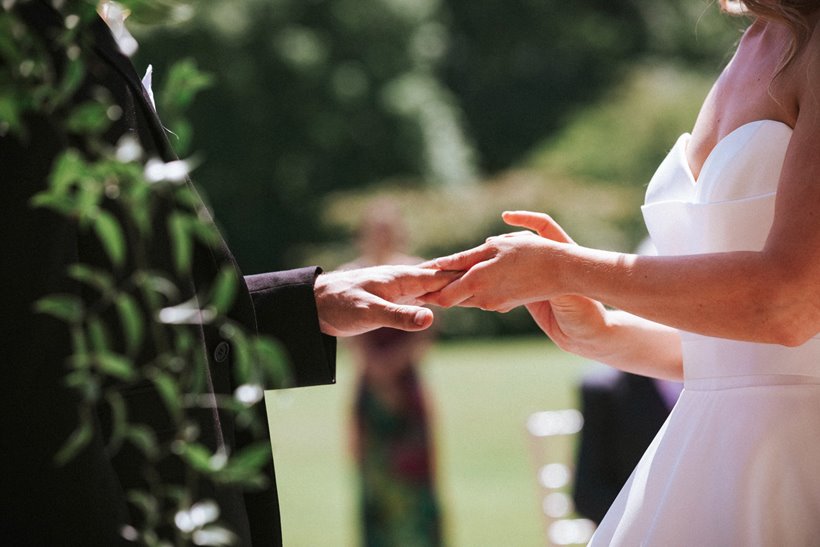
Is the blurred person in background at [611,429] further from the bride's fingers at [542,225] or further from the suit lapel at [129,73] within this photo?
the suit lapel at [129,73]

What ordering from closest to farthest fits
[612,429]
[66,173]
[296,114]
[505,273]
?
[66,173] < [505,273] < [612,429] < [296,114]

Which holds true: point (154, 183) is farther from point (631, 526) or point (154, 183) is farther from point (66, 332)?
point (631, 526)

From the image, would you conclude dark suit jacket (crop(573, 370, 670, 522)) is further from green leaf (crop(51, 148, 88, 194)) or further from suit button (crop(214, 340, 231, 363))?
green leaf (crop(51, 148, 88, 194))

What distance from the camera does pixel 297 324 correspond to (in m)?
2.39

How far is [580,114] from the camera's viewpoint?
34.2 m

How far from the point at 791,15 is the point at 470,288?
31.8 inches

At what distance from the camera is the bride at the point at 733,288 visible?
1.96 m

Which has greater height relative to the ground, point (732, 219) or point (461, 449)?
point (732, 219)

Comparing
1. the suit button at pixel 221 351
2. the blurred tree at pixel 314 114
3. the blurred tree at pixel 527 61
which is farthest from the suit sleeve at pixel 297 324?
the blurred tree at pixel 527 61

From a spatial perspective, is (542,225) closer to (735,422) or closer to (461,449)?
(735,422)

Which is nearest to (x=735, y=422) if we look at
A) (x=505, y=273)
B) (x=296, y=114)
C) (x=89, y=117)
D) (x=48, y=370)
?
(x=505, y=273)

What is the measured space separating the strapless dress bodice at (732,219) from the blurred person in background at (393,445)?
185 inches

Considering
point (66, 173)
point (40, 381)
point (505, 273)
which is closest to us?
point (66, 173)

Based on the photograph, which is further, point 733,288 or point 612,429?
point 612,429
